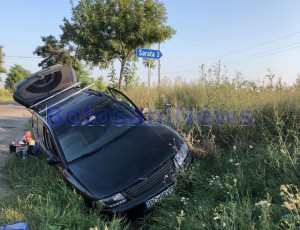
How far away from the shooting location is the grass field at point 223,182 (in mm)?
2816

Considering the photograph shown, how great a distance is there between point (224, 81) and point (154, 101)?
2.89 metres

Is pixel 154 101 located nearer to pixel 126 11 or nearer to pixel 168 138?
pixel 168 138

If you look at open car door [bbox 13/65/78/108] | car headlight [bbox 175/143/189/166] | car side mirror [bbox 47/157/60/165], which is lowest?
car side mirror [bbox 47/157/60/165]

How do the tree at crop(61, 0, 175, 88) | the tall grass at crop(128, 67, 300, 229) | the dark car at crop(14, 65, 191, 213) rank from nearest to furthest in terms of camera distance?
the tall grass at crop(128, 67, 300, 229) < the dark car at crop(14, 65, 191, 213) < the tree at crop(61, 0, 175, 88)

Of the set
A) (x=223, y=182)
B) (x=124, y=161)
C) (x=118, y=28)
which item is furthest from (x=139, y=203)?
(x=118, y=28)

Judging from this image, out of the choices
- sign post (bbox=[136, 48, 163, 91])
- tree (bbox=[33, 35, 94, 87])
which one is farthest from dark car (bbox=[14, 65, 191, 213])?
tree (bbox=[33, 35, 94, 87])

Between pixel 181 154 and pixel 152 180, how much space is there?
0.64 m

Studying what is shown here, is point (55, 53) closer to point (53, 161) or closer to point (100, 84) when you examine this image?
point (100, 84)

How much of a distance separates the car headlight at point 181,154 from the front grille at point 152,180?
0.13m

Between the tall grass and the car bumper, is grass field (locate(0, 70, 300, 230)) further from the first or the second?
the car bumper

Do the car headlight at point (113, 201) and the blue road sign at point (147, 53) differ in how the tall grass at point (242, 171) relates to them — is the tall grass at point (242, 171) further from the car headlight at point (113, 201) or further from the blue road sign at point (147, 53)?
the blue road sign at point (147, 53)

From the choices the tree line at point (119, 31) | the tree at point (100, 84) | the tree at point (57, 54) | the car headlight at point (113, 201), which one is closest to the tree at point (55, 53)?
the tree at point (57, 54)

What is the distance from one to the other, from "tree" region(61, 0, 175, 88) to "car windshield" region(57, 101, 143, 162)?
10169 mm

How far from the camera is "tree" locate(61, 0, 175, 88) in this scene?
15.1m
